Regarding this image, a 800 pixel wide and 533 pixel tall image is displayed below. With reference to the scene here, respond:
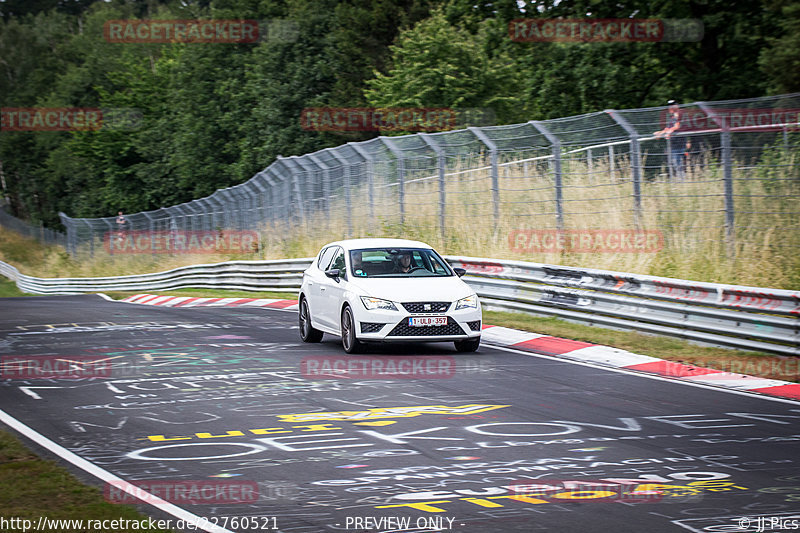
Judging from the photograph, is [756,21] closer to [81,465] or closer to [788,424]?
[788,424]

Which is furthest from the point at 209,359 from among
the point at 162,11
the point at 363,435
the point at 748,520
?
the point at 162,11

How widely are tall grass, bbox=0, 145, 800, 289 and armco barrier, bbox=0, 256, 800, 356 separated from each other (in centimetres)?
151

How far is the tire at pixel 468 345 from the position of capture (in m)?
13.6

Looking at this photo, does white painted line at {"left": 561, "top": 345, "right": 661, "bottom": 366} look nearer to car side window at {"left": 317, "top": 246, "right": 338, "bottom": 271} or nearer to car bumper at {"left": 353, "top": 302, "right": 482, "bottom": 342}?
car bumper at {"left": 353, "top": 302, "right": 482, "bottom": 342}

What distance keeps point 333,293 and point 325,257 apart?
4.94 feet

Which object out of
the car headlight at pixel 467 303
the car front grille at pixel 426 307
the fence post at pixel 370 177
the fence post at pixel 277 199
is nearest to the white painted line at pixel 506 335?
the car headlight at pixel 467 303

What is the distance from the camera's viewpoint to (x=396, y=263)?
14375 millimetres

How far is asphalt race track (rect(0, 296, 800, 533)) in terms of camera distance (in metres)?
5.99

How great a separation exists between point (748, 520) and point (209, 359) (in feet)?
29.2

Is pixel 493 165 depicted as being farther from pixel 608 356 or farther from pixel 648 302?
pixel 608 356

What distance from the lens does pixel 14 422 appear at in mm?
9055

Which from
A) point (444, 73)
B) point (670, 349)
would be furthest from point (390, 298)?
point (444, 73)

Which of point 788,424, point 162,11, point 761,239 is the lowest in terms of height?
point 788,424

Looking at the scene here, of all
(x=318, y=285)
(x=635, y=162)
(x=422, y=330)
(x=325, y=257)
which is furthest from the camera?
(x=635, y=162)
